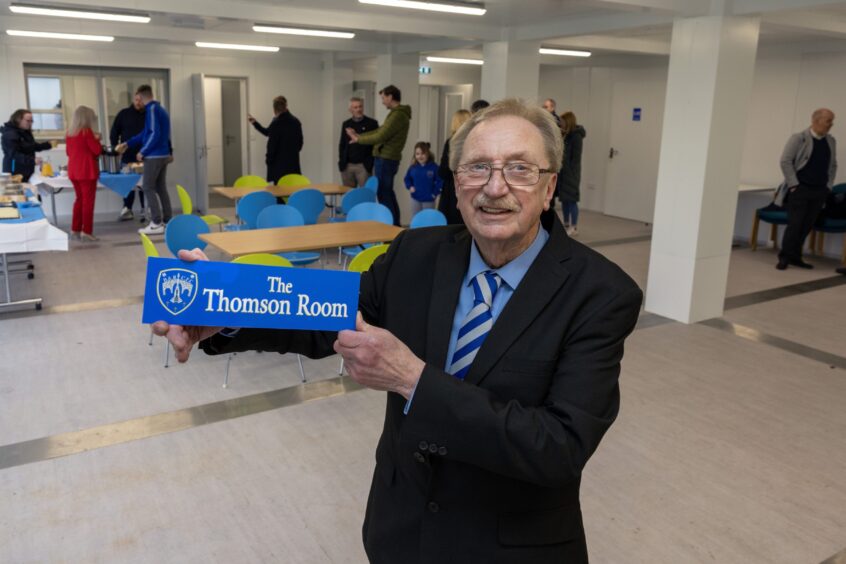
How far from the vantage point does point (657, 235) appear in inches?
259

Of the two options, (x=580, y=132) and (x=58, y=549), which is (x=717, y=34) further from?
(x=58, y=549)

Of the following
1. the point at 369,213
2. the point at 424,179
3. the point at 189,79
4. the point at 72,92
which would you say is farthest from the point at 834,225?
the point at 72,92

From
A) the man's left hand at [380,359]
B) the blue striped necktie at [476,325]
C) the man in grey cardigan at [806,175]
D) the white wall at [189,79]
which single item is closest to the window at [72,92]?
the white wall at [189,79]

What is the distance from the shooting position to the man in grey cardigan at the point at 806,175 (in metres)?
8.11

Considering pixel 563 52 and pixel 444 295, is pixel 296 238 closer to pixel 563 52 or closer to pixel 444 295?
pixel 444 295

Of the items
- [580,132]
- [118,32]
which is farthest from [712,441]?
[118,32]

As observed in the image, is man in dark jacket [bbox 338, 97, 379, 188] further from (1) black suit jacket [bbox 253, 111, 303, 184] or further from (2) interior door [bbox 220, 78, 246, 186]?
(2) interior door [bbox 220, 78, 246, 186]

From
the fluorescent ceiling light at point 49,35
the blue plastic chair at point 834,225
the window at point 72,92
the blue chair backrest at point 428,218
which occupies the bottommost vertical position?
the blue plastic chair at point 834,225

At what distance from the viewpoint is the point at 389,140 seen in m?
9.55

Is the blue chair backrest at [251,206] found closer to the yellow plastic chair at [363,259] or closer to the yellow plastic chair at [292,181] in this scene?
the yellow plastic chair at [292,181]

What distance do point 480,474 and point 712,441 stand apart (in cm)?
321

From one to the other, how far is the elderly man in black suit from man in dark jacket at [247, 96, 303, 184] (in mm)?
9039

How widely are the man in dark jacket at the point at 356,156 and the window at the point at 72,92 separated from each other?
13.4ft

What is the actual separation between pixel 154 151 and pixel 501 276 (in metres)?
9.18
